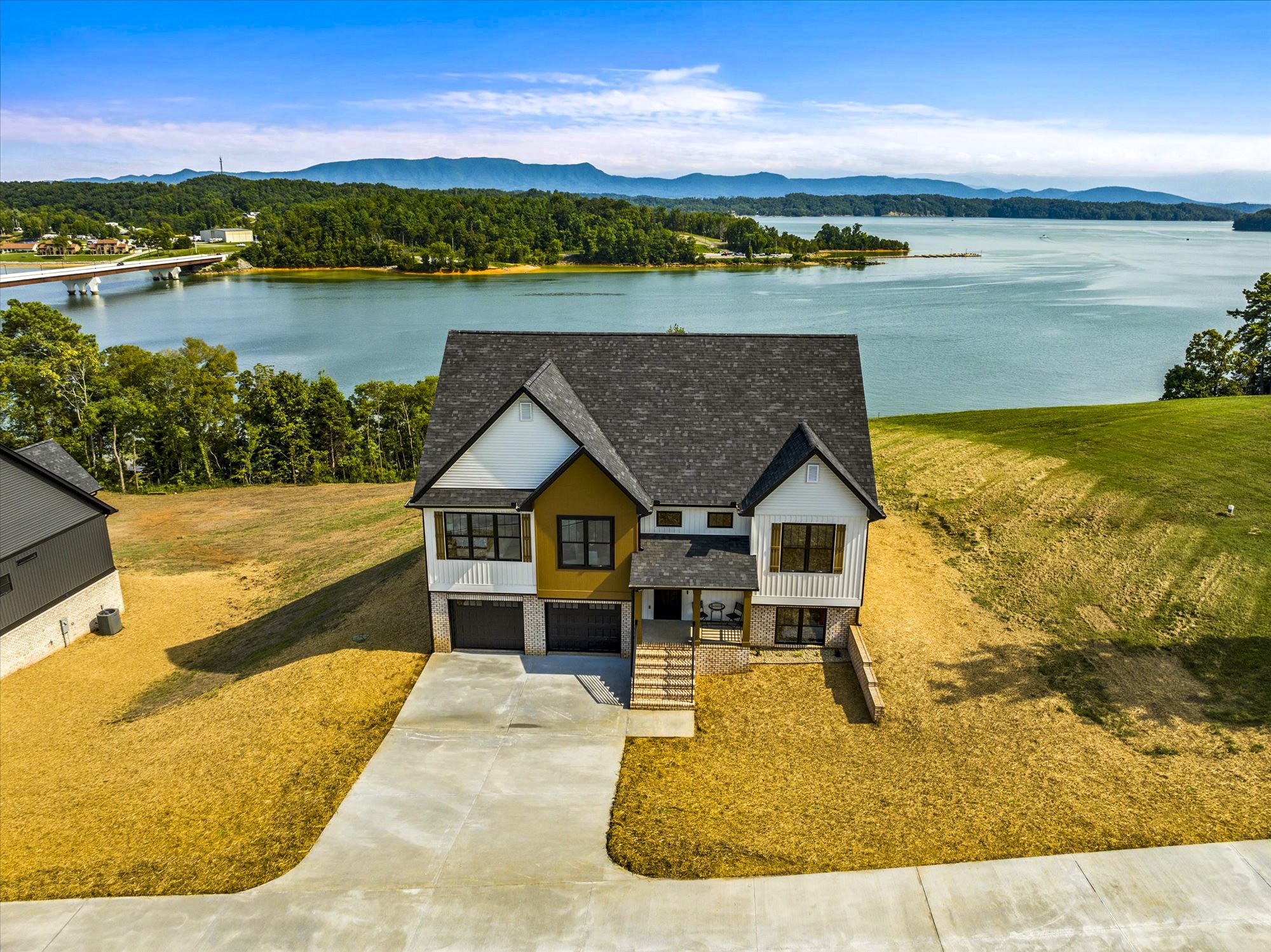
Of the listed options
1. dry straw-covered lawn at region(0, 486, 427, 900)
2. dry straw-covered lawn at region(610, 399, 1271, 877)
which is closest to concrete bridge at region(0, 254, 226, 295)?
dry straw-covered lawn at region(0, 486, 427, 900)

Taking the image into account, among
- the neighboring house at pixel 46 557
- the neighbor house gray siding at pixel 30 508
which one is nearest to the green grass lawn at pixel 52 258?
the neighboring house at pixel 46 557

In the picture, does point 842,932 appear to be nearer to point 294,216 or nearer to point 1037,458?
point 1037,458

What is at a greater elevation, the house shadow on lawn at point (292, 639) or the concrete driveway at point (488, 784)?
the concrete driveway at point (488, 784)

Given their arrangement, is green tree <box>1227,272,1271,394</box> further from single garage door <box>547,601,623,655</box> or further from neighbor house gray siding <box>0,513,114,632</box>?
neighbor house gray siding <box>0,513,114,632</box>

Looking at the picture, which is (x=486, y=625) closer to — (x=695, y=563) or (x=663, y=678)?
(x=663, y=678)

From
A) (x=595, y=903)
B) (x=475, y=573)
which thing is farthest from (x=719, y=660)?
(x=595, y=903)

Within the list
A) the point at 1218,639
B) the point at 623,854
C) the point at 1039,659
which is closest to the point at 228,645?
the point at 623,854

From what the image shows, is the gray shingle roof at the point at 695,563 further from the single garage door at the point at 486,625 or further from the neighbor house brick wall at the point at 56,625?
the neighbor house brick wall at the point at 56,625
